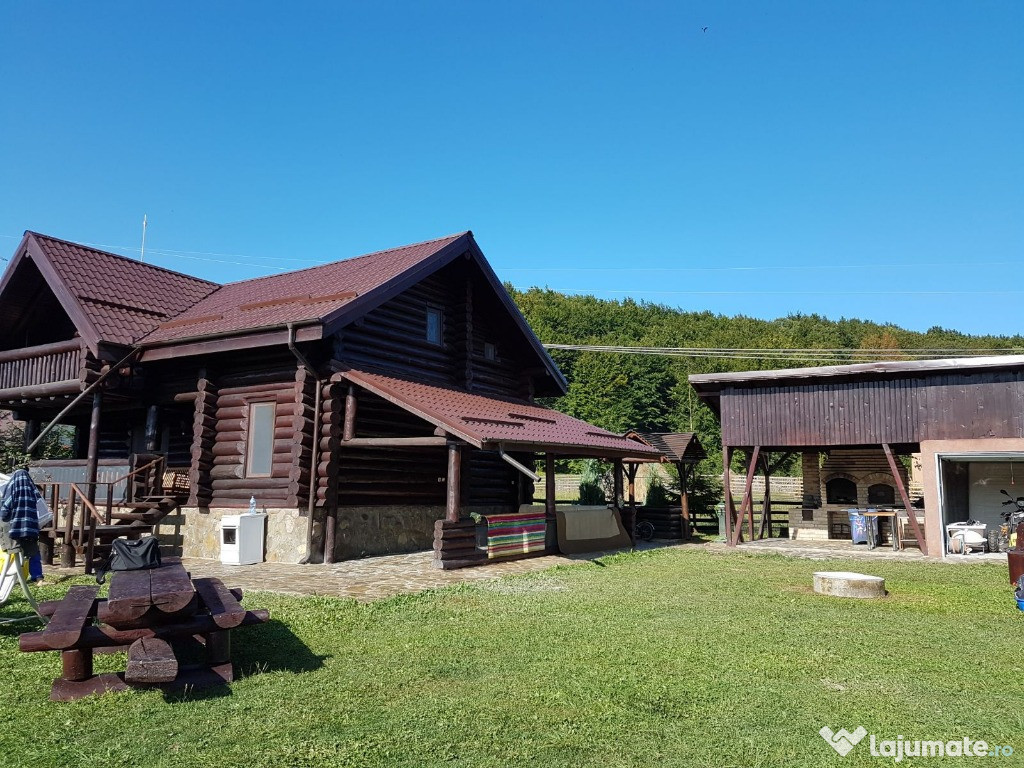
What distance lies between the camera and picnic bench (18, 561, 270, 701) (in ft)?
17.6

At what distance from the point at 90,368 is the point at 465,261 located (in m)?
8.98

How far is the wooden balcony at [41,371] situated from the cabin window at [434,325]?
7791 mm

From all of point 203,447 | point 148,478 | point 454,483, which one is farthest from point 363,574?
point 148,478

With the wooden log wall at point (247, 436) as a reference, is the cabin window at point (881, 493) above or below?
below

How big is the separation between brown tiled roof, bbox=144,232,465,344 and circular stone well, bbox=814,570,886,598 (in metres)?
9.69

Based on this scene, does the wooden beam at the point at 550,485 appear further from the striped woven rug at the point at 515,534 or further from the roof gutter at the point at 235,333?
the roof gutter at the point at 235,333

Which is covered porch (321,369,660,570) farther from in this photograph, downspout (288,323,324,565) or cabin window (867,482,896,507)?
cabin window (867,482,896,507)

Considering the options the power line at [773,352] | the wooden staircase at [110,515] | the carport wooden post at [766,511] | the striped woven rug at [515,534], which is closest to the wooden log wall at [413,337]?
the striped woven rug at [515,534]

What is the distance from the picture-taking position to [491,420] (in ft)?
49.4

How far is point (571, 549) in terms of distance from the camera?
17.1m

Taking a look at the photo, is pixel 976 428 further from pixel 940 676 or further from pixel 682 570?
pixel 940 676

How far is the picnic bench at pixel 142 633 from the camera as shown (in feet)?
17.6

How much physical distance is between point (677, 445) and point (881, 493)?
8.78m

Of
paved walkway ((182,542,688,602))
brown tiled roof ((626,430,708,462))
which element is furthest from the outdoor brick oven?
paved walkway ((182,542,688,602))
